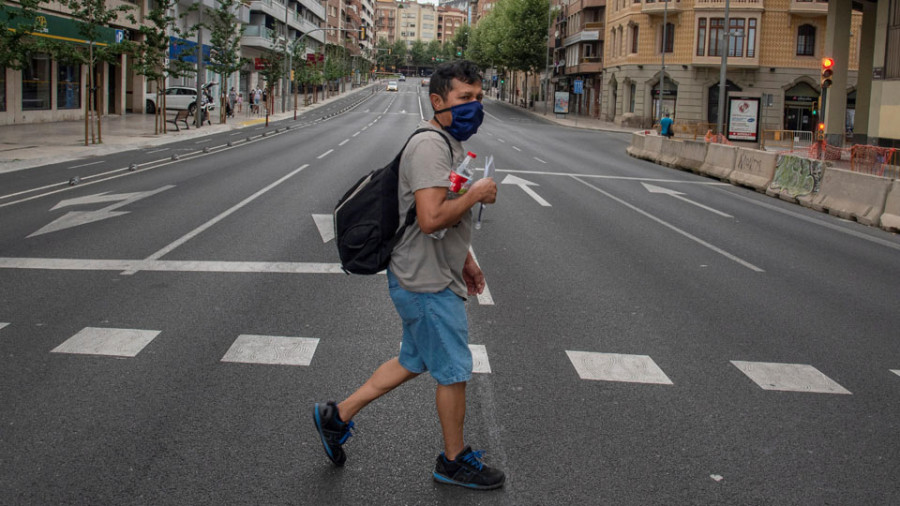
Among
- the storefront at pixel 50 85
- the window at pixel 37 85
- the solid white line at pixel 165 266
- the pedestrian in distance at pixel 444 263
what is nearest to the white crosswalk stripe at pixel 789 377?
the pedestrian in distance at pixel 444 263

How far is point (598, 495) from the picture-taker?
3.95 meters

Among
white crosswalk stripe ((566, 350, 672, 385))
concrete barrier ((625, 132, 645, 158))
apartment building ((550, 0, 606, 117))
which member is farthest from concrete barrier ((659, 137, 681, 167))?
apartment building ((550, 0, 606, 117))

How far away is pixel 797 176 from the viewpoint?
1841 centimetres

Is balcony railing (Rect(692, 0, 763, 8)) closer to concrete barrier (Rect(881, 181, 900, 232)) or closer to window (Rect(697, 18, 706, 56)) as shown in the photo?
window (Rect(697, 18, 706, 56))

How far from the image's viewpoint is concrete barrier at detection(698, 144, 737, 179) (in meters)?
22.5

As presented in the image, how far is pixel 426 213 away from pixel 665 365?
3.01 m

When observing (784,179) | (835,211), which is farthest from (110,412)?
(784,179)

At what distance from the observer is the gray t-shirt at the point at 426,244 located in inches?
145

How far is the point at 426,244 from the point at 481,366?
2194 millimetres

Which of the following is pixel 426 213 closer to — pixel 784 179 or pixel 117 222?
pixel 117 222

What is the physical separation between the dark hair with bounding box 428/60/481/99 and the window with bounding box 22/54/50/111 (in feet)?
114

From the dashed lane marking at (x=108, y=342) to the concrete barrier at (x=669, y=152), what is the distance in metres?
22.3

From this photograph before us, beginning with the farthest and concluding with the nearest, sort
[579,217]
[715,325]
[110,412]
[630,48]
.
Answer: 1. [630,48]
2. [579,217]
3. [715,325]
4. [110,412]

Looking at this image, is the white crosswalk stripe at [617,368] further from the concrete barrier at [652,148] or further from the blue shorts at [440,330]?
the concrete barrier at [652,148]
